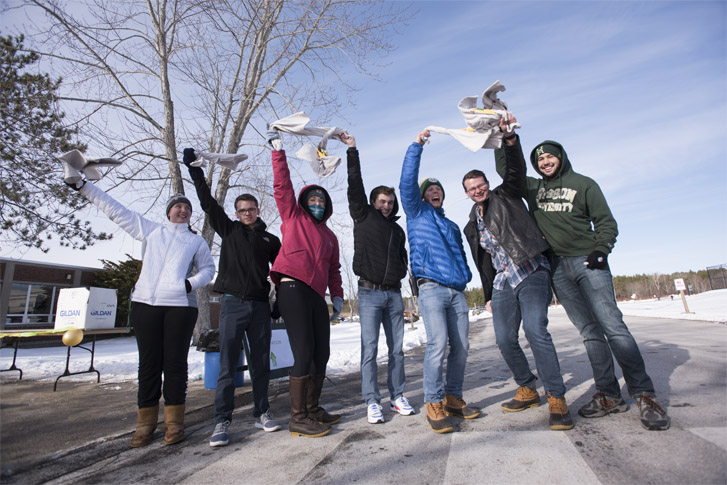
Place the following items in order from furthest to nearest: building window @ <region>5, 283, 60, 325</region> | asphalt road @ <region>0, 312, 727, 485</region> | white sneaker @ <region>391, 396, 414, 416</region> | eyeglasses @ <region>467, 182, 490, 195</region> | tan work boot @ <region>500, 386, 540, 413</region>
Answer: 1. building window @ <region>5, 283, 60, 325</region>
2. eyeglasses @ <region>467, 182, 490, 195</region>
3. white sneaker @ <region>391, 396, 414, 416</region>
4. tan work boot @ <region>500, 386, 540, 413</region>
5. asphalt road @ <region>0, 312, 727, 485</region>

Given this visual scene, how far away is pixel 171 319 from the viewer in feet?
10.0

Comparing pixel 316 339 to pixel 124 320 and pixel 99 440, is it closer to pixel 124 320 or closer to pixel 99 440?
pixel 99 440

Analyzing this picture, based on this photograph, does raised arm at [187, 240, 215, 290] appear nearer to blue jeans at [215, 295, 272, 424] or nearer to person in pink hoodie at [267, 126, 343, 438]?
blue jeans at [215, 295, 272, 424]

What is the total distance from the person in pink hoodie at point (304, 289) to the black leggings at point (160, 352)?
86cm

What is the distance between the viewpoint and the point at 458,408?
10.2ft

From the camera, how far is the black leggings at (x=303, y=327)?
9.85ft

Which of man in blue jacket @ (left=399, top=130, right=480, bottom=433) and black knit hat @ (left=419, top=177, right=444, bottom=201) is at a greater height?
black knit hat @ (left=419, top=177, right=444, bottom=201)

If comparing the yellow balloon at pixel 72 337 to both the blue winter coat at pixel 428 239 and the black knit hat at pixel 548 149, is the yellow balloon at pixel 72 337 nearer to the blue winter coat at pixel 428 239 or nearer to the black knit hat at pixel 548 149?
the blue winter coat at pixel 428 239

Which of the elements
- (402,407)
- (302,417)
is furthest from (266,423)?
(402,407)

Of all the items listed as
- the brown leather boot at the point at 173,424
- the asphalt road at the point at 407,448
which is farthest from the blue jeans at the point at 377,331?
the brown leather boot at the point at 173,424

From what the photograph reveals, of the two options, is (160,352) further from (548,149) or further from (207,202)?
(548,149)

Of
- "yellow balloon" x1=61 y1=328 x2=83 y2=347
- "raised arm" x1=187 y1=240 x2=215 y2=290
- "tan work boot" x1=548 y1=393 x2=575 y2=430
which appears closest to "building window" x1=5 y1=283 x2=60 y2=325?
"yellow balloon" x1=61 y1=328 x2=83 y2=347

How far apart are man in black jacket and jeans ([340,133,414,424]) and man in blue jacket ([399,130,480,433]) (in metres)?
0.25

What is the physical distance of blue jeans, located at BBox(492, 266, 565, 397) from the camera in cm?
284
